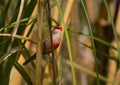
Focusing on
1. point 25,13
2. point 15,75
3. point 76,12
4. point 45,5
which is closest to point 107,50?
point 76,12

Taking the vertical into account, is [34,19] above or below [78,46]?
above

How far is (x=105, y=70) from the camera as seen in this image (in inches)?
62.0

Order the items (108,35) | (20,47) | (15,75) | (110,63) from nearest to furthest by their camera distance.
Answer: (20,47) < (15,75) < (110,63) < (108,35)

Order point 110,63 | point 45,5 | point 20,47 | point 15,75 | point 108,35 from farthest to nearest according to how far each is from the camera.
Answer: point 108,35, point 110,63, point 15,75, point 20,47, point 45,5

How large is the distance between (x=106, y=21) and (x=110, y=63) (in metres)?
0.24

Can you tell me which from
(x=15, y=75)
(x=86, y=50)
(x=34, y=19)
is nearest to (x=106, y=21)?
(x=86, y=50)

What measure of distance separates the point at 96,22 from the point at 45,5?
1.06 metres

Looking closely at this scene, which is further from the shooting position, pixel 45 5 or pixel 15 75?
pixel 15 75

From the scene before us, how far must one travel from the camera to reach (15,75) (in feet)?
2.65

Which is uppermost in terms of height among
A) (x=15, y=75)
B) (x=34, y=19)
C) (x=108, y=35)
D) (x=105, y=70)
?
(x=34, y=19)

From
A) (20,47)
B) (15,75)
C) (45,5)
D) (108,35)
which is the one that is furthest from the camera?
(108,35)

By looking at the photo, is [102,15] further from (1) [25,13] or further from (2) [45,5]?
(2) [45,5]

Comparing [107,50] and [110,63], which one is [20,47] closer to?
[110,63]

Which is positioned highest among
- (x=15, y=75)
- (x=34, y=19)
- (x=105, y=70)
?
(x=34, y=19)
